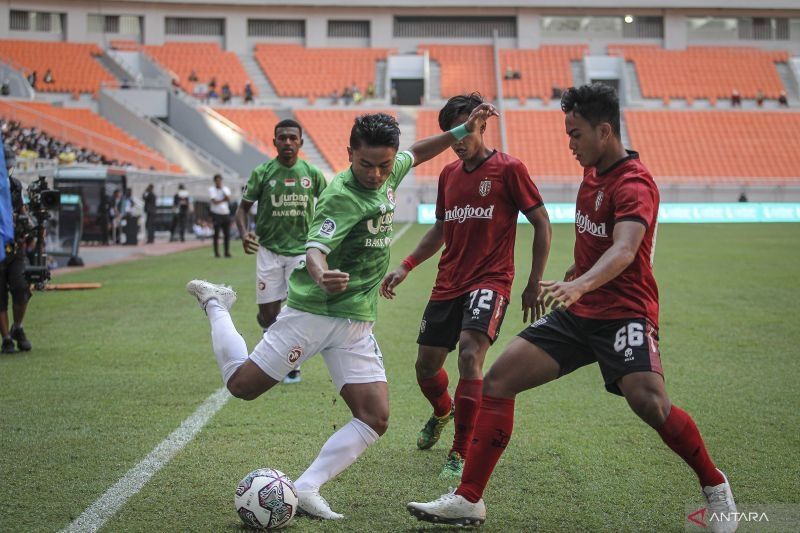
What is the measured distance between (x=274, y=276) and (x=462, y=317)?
274cm

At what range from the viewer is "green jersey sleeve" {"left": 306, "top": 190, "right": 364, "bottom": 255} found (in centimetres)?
456

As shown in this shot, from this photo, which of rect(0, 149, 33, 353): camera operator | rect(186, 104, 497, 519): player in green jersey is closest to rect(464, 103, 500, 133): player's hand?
rect(186, 104, 497, 519): player in green jersey

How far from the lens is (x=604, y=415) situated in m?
6.98

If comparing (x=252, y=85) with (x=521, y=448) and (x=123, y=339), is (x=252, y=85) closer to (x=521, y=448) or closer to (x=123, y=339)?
(x=123, y=339)

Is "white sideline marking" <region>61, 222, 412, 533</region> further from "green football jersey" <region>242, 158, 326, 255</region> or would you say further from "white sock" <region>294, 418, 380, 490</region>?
"green football jersey" <region>242, 158, 326, 255</region>

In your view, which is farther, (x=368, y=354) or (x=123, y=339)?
(x=123, y=339)

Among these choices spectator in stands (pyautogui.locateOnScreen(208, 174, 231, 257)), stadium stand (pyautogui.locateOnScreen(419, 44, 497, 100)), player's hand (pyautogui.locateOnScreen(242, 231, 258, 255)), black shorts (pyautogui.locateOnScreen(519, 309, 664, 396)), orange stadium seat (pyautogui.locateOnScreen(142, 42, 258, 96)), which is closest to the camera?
black shorts (pyautogui.locateOnScreen(519, 309, 664, 396))

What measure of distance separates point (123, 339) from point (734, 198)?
40947 millimetres

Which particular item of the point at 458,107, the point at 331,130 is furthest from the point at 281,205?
the point at 331,130

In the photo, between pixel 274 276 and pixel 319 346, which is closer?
pixel 319 346

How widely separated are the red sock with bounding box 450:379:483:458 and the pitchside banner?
119 ft

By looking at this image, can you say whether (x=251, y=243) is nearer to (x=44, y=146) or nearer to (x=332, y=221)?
(x=332, y=221)

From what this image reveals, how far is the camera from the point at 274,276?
317 inches

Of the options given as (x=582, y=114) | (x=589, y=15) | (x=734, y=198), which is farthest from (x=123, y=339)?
(x=589, y=15)
